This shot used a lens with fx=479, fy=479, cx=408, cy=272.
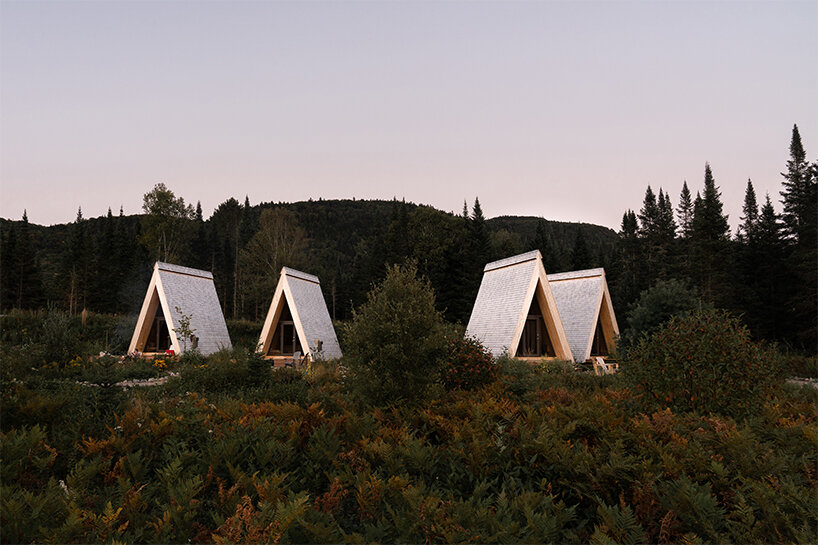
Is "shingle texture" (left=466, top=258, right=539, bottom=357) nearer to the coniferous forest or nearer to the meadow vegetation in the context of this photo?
the coniferous forest

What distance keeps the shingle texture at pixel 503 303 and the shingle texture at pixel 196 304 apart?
430 inches

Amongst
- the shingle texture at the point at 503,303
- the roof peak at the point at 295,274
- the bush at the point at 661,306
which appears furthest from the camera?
the roof peak at the point at 295,274

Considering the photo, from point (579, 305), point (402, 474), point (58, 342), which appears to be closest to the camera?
point (402, 474)

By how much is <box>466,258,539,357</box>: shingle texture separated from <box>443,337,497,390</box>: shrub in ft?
→ 19.4

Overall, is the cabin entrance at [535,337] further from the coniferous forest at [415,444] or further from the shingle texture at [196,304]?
the shingle texture at [196,304]

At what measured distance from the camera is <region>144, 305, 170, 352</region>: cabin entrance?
2159 centimetres

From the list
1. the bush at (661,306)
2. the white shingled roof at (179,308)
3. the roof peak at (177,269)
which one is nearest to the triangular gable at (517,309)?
the bush at (661,306)

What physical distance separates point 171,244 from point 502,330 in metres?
38.7

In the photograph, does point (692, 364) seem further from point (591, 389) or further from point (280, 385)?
point (280, 385)

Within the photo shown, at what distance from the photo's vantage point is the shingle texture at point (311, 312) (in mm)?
19531

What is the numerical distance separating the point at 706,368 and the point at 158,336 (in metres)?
21.2

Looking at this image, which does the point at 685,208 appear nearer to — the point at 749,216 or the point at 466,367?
the point at 749,216

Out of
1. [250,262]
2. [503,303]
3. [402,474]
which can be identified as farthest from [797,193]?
[250,262]

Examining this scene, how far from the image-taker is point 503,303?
62.6 ft
